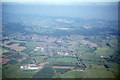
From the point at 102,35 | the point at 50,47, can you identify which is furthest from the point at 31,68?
the point at 102,35

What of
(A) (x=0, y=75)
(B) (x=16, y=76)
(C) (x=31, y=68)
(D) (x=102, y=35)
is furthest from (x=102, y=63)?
(D) (x=102, y=35)

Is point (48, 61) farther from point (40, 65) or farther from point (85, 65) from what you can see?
point (85, 65)

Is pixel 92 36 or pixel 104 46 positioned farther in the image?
pixel 92 36

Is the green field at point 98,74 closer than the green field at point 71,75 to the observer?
No

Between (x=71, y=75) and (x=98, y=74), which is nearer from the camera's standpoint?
(x=71, y=75)

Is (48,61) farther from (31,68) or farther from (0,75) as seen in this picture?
(0,75)

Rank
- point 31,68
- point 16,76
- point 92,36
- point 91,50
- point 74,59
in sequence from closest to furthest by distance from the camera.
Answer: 1. point 16,76
2. point 31,68
3. point 74,59
4. point 91,50
5. point 92,36

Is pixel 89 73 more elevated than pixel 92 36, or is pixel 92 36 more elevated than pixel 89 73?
pixel 92 36

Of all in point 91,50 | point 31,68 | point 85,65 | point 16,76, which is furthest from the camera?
point 91,50

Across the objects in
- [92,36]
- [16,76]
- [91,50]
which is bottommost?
[16,76]

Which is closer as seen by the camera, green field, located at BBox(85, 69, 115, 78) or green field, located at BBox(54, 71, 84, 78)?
green field, located at BBox(54, 71, 84, 78)
